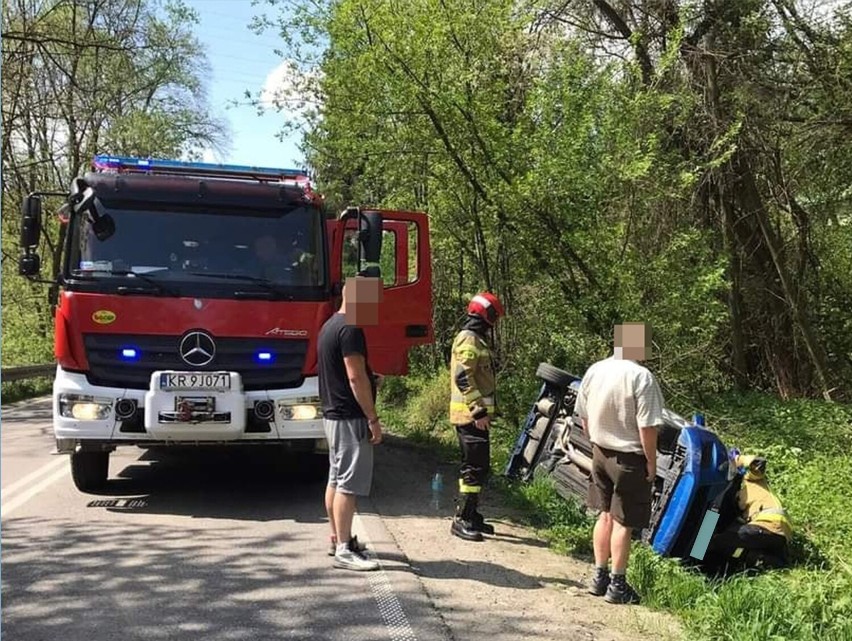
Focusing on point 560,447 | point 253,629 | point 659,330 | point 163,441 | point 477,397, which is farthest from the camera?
point 659,330

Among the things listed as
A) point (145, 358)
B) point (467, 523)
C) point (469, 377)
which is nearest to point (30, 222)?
point (145, 358)

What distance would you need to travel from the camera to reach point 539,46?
10875 mm

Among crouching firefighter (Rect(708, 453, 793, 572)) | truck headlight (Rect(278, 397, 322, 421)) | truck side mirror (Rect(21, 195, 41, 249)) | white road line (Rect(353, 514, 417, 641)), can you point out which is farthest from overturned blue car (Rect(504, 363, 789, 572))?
truck side mirror (Rect(21, 195, 41, 249))

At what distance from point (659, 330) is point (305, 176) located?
456cm

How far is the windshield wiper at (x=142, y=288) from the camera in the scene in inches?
251

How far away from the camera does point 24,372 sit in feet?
53.3

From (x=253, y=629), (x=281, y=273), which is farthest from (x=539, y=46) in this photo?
(x=253, y=629)

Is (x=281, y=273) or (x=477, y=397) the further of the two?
(x=281, y=273)

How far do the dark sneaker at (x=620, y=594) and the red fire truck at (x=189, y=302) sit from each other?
273 cm

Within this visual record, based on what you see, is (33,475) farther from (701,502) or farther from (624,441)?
(701,502)

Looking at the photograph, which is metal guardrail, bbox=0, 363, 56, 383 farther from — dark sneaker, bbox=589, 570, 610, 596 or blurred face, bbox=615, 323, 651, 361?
blurred face, bbox=615, 323, 651, 361

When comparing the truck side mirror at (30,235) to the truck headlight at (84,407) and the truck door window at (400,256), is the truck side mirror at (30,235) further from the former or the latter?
the truck door window at (400,256)

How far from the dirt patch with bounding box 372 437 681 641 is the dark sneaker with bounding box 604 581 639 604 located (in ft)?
0.18

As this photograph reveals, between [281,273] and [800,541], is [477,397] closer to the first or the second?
[281,273]
